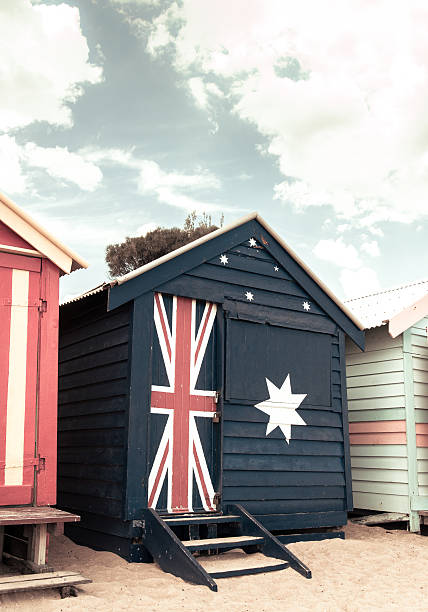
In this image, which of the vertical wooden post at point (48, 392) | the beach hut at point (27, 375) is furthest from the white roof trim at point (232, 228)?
the beach hut at point (27, 375)

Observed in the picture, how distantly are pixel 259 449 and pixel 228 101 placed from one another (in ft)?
45.7

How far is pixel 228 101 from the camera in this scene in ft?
63.8

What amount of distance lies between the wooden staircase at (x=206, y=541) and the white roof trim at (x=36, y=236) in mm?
2863

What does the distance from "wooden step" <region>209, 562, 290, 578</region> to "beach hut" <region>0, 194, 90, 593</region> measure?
5.52 ft

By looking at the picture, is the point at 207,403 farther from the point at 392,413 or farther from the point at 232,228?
the point at 392,413

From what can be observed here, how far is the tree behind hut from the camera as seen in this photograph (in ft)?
75.3

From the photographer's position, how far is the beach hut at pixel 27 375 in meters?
6.18

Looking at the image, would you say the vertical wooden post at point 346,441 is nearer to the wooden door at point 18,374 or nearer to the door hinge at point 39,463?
the door hinge at point 39,463

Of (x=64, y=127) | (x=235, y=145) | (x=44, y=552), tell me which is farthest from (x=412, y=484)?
(x=64, y=127)

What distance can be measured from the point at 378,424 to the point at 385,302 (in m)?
2.29

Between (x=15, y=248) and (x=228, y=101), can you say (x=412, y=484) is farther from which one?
(x=228, y=101)

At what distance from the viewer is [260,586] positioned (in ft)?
19.9

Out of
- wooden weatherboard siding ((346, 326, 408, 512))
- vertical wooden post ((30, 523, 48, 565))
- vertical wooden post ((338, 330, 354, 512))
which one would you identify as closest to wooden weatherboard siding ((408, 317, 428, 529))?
wooden weatherboard siding ((346, 326, 408, 512))

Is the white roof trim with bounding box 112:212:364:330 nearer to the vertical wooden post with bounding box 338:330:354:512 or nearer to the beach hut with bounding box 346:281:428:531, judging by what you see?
the vertical wooden post with bounding box 338:330:354:512
